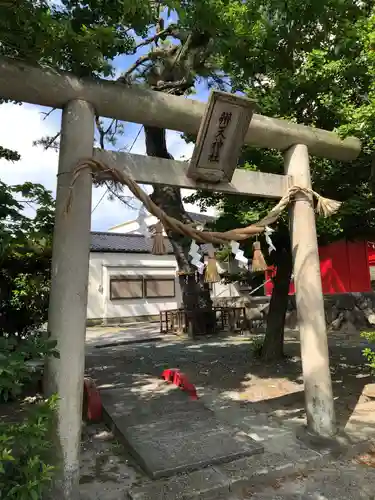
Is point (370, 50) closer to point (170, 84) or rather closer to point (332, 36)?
point (332, 36)

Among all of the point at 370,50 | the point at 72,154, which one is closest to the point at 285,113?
the point at 370,50

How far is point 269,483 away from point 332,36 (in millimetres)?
6404

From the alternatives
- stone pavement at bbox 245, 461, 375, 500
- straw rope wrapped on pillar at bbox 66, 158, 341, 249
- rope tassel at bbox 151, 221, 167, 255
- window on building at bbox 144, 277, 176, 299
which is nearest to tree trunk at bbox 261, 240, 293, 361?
straw rope wrapped on pillar at bbox 66, 158, 341, 249

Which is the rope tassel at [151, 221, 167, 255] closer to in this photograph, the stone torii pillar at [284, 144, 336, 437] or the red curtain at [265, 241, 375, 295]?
the stone torii pillar at [284, 144, 336, 437]

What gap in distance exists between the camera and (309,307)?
484 cm

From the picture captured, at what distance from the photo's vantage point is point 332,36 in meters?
6.19

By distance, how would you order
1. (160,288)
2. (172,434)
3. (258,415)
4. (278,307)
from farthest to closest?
(160,288), (278,307), (258,415), (172,434)

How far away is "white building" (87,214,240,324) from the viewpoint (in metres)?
20.6

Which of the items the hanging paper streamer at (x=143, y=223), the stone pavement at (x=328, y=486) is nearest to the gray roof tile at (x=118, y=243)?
the hanging paper streamer at (x=143, y=223)

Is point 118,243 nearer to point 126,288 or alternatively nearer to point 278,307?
point 126,288

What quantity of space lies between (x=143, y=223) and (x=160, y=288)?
18494mm

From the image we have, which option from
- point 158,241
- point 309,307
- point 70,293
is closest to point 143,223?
point 158,241

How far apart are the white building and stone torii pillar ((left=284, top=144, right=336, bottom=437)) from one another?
1486cm

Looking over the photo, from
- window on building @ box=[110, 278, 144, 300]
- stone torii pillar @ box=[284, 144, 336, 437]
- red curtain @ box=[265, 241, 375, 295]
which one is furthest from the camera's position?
window on building @ box=[110, 278, 144, 300]
